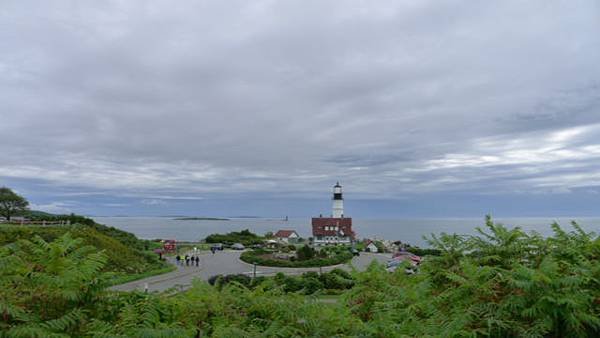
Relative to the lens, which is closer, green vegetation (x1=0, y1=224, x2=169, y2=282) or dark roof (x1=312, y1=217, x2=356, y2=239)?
green vegetation (x1=0, y1=224, x2=169, y2=282)

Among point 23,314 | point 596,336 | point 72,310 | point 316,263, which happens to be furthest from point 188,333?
point 316,263

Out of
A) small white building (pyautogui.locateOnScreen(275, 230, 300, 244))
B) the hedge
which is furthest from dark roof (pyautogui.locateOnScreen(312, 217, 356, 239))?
the hedge

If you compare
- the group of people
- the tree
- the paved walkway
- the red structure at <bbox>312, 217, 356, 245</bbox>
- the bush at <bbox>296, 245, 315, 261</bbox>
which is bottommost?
the paved walkway

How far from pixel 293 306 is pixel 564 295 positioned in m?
2.51

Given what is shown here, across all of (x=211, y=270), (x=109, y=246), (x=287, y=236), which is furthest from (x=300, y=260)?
(x=287, y=236)

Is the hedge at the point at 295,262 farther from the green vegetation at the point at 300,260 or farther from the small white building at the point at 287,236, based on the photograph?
the small white building at the point at 287,236

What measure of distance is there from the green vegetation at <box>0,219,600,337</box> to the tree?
187 ft

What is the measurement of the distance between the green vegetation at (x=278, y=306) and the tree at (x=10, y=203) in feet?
187

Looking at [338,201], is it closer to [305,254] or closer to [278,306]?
[305,254]

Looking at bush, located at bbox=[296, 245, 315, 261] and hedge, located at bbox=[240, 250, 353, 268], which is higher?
bush, located at bbox=[296, 245, 315, 261]

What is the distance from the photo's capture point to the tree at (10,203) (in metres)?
49.3

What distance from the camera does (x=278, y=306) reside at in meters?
3.52

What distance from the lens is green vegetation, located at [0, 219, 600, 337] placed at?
289cm

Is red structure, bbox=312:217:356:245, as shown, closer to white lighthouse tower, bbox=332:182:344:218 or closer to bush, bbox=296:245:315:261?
white lighthouse tower, bbox=332:182:344:218
